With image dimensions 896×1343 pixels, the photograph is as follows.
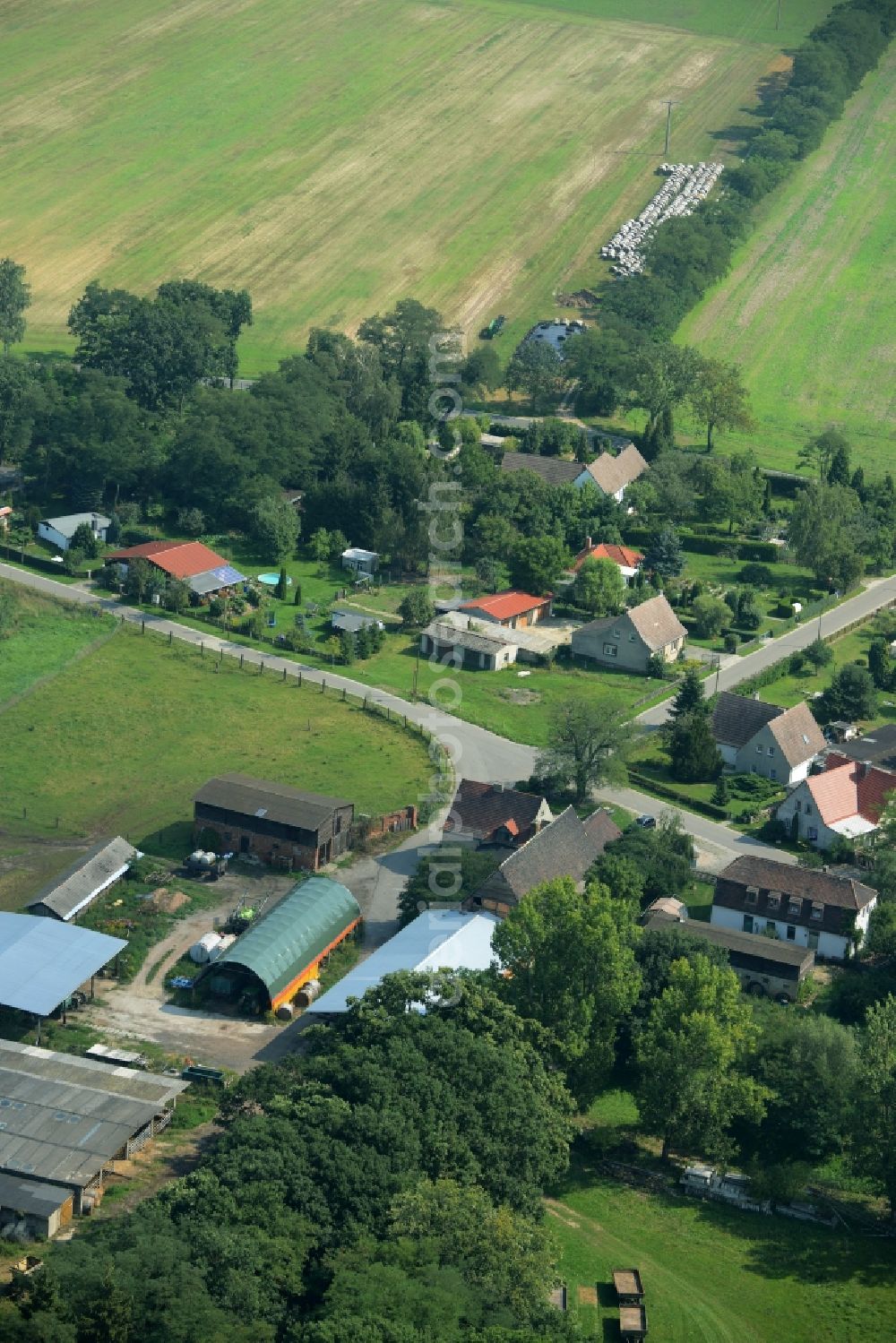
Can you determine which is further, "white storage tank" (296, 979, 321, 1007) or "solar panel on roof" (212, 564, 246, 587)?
"solar panel on roof" (212, 564, 246, 587)

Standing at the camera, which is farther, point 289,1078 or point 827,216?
point 827,216

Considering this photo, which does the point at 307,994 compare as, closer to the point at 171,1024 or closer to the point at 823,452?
the point at 171,1024

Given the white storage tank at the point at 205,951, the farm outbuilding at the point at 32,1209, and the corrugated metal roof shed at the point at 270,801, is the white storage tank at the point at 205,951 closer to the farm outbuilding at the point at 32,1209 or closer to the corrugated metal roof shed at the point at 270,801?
the corrugated metal roof shed at the point at 270,801

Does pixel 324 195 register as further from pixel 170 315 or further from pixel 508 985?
pixel 508 985

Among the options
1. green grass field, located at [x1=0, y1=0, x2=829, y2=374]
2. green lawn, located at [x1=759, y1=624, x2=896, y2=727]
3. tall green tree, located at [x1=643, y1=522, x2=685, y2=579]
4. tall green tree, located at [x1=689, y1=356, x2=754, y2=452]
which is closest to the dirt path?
green lawn, located at [x1=759, y1=624, x2=896, y2=727]

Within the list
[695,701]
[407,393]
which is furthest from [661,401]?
[695,701]

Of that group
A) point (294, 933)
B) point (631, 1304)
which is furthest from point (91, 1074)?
point (631, 1304)

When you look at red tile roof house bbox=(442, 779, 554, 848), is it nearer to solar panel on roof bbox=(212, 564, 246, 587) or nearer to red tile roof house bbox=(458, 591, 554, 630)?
red tile roof house bbox=(458, 591, 554, 630)
